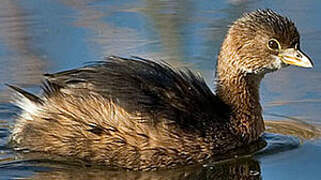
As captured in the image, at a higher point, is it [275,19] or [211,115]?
[275,19]

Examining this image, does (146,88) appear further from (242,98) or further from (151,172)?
(242,98)

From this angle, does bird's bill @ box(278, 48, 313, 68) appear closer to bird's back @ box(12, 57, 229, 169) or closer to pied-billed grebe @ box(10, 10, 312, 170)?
pied-billed grebe @ box(10, 10, 312, 170)

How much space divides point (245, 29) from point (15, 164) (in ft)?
6.14

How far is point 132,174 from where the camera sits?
6.84 meters

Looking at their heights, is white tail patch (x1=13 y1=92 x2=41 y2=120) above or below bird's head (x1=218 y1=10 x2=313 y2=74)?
below

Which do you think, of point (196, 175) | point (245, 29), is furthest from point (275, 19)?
point (196, 175)

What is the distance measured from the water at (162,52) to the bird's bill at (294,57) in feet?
1.52

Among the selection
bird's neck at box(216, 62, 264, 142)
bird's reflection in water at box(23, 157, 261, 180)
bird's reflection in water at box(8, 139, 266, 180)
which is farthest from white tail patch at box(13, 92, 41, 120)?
bird's neck at box(216, 62, 264, 142)

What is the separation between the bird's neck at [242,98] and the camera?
746cm

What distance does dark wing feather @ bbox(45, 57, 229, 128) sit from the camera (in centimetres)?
690

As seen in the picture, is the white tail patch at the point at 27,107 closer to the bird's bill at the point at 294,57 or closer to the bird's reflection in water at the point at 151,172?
the bird's reflection in water at the point at 151,172

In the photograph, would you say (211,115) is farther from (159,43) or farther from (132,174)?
(159,43)

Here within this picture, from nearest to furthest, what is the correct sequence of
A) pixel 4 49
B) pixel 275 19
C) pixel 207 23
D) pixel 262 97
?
1. pixel 275 19
2. pixel 262 97
3. pixel 4 49
4. pixel 207 23

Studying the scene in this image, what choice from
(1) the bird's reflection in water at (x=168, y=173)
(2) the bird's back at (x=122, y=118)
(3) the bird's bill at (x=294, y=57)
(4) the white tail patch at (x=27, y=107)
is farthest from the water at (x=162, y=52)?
(3) the bird's bill at (x=294, y=57)
